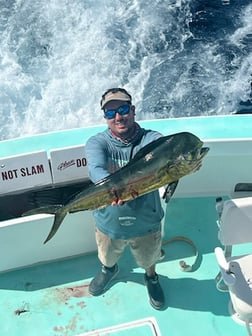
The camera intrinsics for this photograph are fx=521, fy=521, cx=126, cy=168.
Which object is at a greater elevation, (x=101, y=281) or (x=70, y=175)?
(x=70, y=175)

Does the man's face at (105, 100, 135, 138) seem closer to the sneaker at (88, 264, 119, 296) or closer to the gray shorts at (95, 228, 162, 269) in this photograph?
the gray shorts at (95, 228, 162, 269)

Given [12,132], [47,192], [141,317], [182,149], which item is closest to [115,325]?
[141,317]

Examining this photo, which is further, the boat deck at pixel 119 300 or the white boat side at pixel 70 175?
the white boat side at pixel 70 175

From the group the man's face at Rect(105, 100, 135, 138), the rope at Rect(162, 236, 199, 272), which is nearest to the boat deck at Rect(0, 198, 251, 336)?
the rope at Rect(162, 236, 199, 272)

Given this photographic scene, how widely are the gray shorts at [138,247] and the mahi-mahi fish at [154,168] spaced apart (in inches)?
22.0

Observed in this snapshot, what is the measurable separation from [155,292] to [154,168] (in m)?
1.22

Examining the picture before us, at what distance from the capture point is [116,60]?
7.75 metres

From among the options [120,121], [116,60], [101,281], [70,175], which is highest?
[120,121]

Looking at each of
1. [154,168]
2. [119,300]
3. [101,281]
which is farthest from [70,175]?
[154,168]

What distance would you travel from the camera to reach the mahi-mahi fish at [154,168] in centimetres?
241

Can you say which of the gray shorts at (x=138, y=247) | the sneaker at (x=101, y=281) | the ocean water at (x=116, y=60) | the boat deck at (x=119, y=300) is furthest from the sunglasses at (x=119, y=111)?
the ocean water at (x=116, y=60)

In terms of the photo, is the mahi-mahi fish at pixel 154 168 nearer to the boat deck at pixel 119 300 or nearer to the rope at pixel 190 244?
the boat deck at pixel 119 300

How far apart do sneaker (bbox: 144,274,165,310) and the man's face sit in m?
1.08

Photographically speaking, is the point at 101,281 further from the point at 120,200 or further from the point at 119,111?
the point at 119,111
